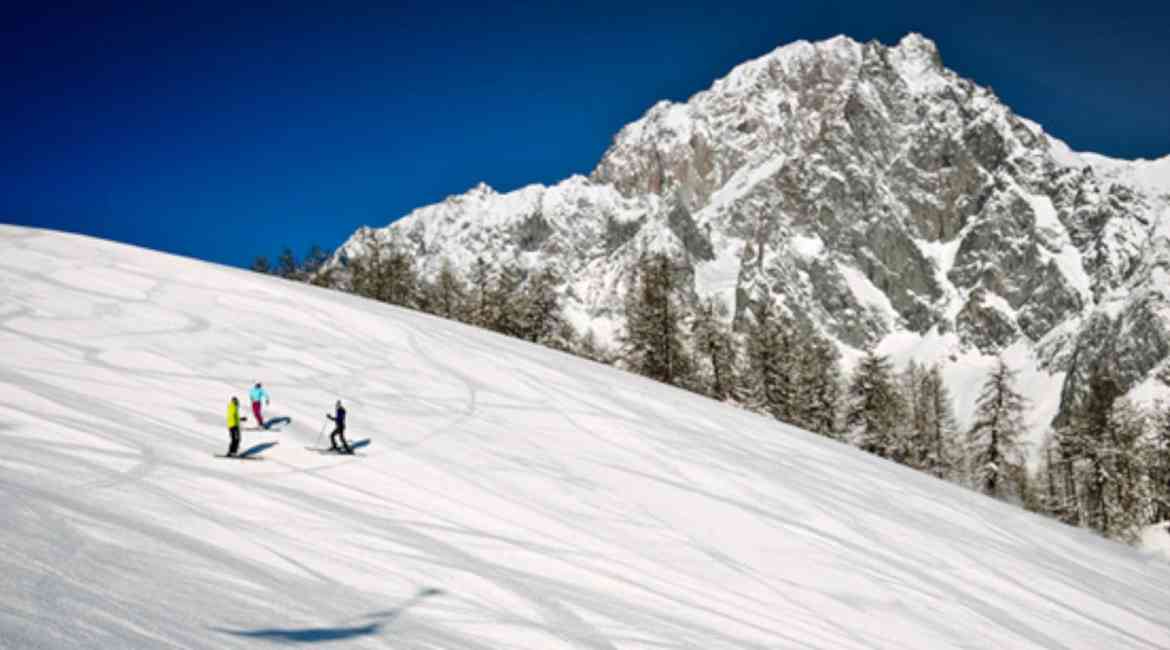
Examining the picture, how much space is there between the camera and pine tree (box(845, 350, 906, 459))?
141 feet

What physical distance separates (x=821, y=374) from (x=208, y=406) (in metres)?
39.2

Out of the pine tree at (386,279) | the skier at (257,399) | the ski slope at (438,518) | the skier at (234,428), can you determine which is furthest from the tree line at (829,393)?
the skier at (234,428)

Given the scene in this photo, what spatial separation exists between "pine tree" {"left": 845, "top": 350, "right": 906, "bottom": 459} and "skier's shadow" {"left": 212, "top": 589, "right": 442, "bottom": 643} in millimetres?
40235

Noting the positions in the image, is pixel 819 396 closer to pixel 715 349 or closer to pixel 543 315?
pixel 715 349

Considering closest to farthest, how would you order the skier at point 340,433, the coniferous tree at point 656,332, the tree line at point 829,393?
the skier at point 340,433, the tree line at point 829,393, the coniferous tree at point 656,332

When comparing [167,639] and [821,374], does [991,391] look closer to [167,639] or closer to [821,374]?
[821,374]

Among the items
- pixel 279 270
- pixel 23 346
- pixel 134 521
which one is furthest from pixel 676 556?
pixel 279 270

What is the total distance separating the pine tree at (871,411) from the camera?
4300 centimetres

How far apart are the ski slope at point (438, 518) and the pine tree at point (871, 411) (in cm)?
1857

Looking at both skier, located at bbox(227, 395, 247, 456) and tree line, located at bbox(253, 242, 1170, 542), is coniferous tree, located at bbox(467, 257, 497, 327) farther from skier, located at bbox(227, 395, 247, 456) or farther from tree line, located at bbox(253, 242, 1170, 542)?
skier, located at bbox(227, 395, 247, 456)

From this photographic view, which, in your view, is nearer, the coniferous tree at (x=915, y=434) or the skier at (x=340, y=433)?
the skier at (x=340, y=433)

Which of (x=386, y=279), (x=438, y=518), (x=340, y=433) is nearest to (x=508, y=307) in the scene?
(x=386, y=279)

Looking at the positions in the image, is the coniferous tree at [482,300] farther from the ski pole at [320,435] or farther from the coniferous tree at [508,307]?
the ski pole at [320,435]

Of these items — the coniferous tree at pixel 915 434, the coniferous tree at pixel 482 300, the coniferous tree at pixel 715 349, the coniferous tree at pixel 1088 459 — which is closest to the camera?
the coniferous tree at pixel 715 349
